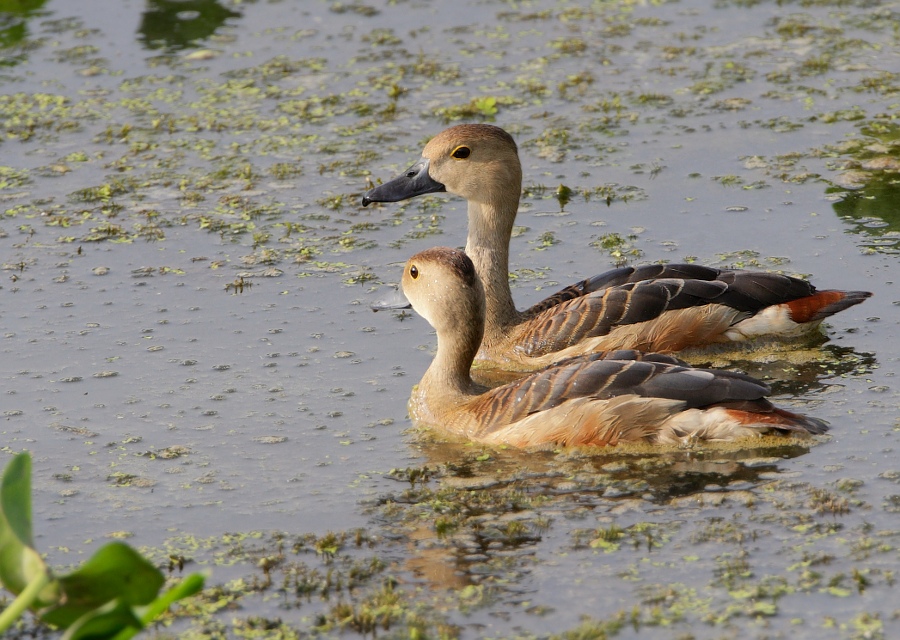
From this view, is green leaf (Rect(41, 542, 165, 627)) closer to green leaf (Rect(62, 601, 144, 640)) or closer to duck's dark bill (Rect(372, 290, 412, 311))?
green leaf (Rect(62, 601, 144, 640))

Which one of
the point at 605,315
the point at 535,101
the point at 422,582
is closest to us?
the point at 422,582

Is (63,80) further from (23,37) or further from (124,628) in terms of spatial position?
(124,628)

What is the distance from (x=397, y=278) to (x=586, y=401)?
2854mm

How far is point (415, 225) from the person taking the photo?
10.6 meters

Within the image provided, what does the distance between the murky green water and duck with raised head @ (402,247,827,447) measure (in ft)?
0.47

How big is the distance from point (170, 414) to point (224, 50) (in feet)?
25.5

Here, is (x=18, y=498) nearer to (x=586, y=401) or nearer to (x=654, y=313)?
(x=586, y=401)

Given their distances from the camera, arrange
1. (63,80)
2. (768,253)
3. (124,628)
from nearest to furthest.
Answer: (124,628) → (768,253) → (63,80)

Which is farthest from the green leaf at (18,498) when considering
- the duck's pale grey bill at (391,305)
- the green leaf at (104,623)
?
the duck's pale grey bill at (391,305)

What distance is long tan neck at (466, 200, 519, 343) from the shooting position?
28.8 feet

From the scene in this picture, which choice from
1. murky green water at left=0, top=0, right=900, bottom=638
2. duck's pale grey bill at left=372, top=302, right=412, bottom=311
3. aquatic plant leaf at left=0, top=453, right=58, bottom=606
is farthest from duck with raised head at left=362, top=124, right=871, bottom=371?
aquatic plant leaf at left=0, top=453, right=58, bottom=606

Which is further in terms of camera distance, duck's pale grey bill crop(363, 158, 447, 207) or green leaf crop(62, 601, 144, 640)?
duck's pale grey bill crop(363, 158, 447, 207)

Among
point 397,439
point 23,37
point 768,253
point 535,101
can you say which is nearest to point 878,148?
point 768,253

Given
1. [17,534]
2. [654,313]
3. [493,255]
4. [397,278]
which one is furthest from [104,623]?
[397,278]
